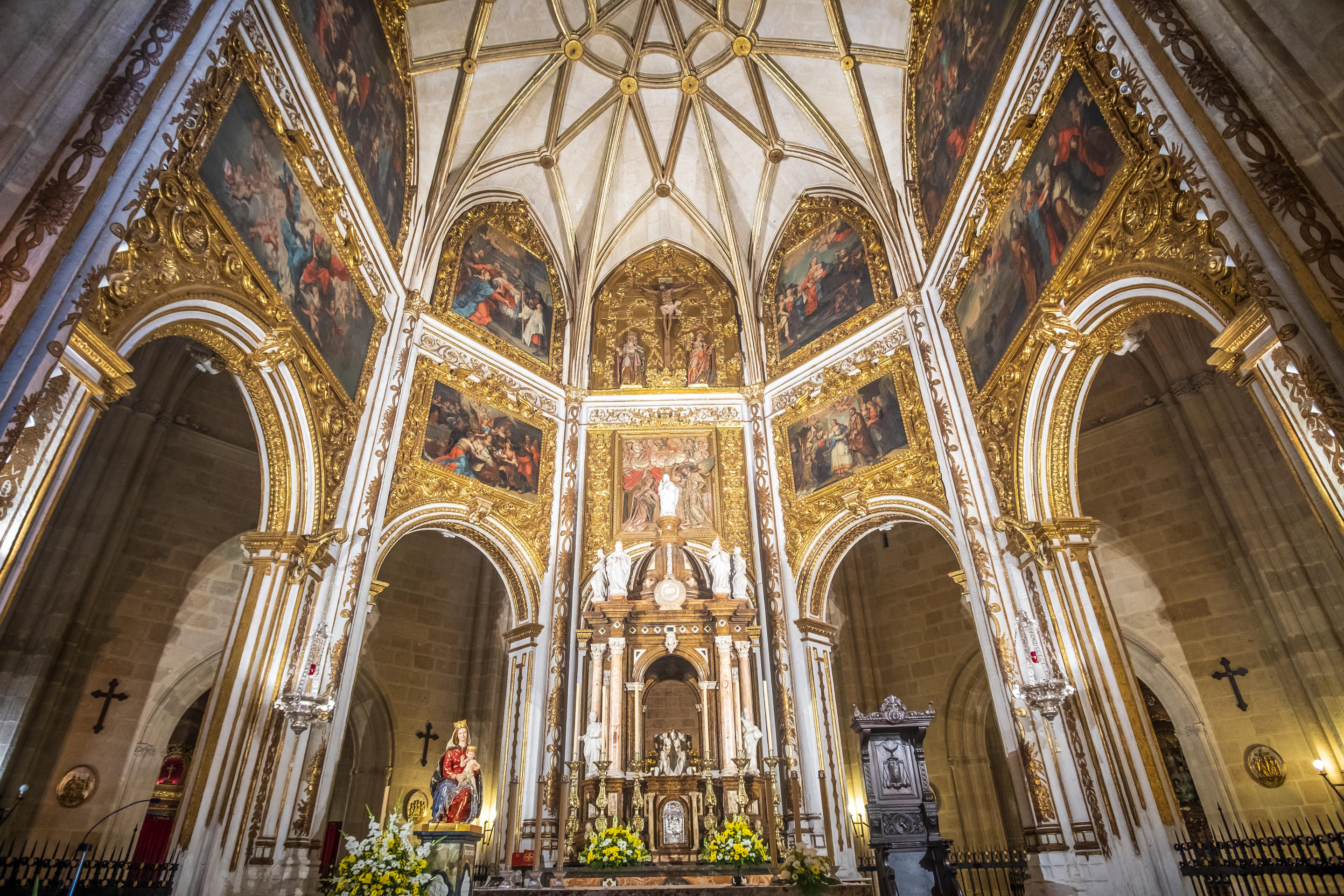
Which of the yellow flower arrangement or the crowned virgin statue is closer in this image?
the yellow flower arrangement

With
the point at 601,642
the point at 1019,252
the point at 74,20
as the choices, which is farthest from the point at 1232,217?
the point at 601,642

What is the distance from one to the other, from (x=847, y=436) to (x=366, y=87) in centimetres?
977

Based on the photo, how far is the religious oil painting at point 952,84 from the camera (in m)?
10.1

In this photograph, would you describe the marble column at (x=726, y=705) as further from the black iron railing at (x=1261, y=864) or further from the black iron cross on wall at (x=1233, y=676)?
the black iron cross on wall at (x=1233, y=676)

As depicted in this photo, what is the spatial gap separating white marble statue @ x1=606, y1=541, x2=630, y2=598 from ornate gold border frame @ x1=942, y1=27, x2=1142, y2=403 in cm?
A: 623

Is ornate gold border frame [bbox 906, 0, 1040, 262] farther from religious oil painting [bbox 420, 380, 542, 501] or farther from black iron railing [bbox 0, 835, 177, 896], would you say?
black iron railing [bbox 0, 835, 177, 896]

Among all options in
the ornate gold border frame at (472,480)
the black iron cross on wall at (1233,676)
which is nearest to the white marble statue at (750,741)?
the ornate gold border frame at (472,480)

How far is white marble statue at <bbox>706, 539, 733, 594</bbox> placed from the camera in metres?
12.6

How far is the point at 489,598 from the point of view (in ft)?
54.6

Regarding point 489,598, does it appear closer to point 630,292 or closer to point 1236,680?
point 630,292

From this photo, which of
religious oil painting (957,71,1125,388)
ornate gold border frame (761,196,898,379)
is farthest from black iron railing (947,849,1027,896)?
ornate gold border frame (761,196,898,379)

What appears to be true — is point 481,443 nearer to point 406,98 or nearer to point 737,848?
point 406,98

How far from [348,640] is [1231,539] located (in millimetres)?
13209

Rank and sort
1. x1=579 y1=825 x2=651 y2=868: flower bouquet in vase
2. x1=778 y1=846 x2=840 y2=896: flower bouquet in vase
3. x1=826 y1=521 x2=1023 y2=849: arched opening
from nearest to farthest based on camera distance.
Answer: x1=778 y1=846 x2=840 y2=896: flower bouquet in vase → x1=579 y1=825 x2=651 y2=868: flower bouquet in vase → x1=826 y1=521 x2=1023 y2=849: arched opening
